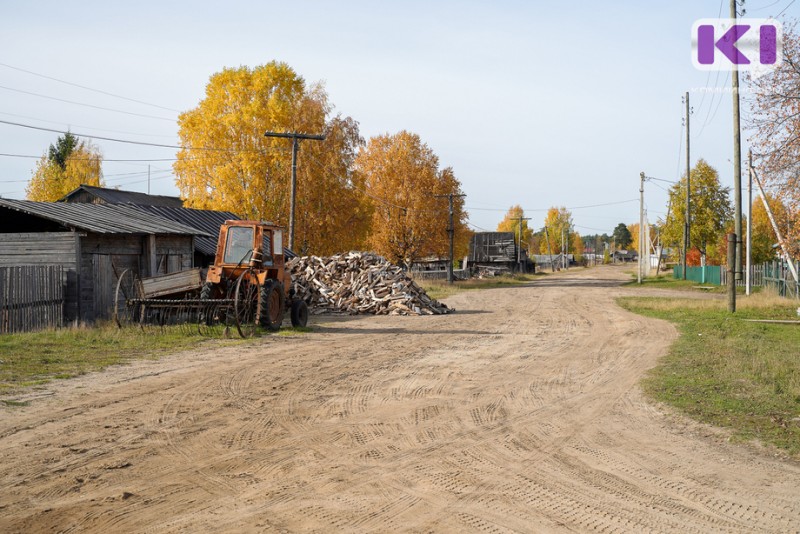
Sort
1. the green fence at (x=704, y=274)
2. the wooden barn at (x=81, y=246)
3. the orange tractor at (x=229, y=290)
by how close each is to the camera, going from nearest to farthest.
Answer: the orange tractor at (x=229, y=290)
the wooden barn at (x=81, y=246)
the green fence at (x=704, y=274)

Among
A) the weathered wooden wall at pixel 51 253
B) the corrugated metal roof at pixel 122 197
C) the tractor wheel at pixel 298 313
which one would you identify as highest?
the corrugated metal roof at pixel 122 197

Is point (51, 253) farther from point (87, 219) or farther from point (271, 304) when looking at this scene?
point (271, 304)

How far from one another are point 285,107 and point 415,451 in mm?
36532

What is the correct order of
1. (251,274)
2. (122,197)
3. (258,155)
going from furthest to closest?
1. (122,197)
2. (258,155)
3. (251,274)

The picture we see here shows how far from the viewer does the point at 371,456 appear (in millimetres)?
7184

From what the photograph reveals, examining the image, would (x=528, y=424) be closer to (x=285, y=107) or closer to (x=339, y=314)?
(x=339, y=314)

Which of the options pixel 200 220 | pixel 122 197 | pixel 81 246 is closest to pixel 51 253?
pixel 81 246

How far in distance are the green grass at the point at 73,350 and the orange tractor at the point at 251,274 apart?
1.52 meters

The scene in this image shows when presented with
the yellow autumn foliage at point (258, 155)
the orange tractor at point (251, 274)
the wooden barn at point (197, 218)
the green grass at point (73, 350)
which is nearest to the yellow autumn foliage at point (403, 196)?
the yellow autumn foliage at point (258, 155)

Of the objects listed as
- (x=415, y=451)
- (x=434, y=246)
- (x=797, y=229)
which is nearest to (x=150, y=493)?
(x=415, y=451)

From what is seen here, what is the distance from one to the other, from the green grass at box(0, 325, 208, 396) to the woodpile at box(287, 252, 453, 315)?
9.69 meters

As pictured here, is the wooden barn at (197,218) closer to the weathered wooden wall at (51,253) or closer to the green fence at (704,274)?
the weathered wooden wall at (51,253)

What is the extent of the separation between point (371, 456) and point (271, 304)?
11.8 meters

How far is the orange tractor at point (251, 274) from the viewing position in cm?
1817
